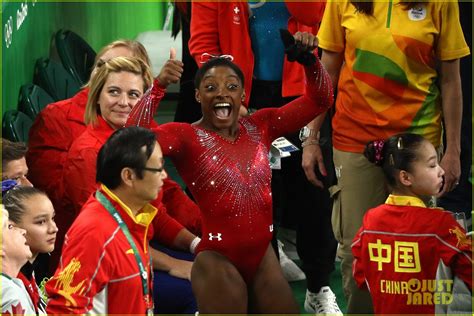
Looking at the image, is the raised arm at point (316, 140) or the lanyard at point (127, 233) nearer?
the lanyard at point (127, 233)

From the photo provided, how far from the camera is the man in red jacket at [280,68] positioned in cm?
505

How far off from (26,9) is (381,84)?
234cm

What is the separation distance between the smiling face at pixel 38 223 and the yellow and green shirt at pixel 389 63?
1278mm

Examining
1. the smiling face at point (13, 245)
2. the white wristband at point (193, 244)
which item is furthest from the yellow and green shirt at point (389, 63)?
the smiling face at point (13, 245)

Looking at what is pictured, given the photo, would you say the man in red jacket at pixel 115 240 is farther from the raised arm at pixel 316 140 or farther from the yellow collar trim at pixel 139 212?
the raised arm at pixel 316 140

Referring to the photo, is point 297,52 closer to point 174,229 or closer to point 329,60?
point 329,60

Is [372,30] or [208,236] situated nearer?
[208,236]

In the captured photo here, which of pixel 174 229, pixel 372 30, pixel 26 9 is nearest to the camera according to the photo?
pixel 372 30

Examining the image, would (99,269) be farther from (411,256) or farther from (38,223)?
(411,256)

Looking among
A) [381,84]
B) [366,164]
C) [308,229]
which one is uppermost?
[381,84]

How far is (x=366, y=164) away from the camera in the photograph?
443 cm

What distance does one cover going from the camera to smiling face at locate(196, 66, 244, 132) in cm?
412

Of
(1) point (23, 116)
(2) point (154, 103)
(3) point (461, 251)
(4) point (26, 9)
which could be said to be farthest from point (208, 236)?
(4) point (26, 9)

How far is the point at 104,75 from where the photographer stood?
4.79 m
